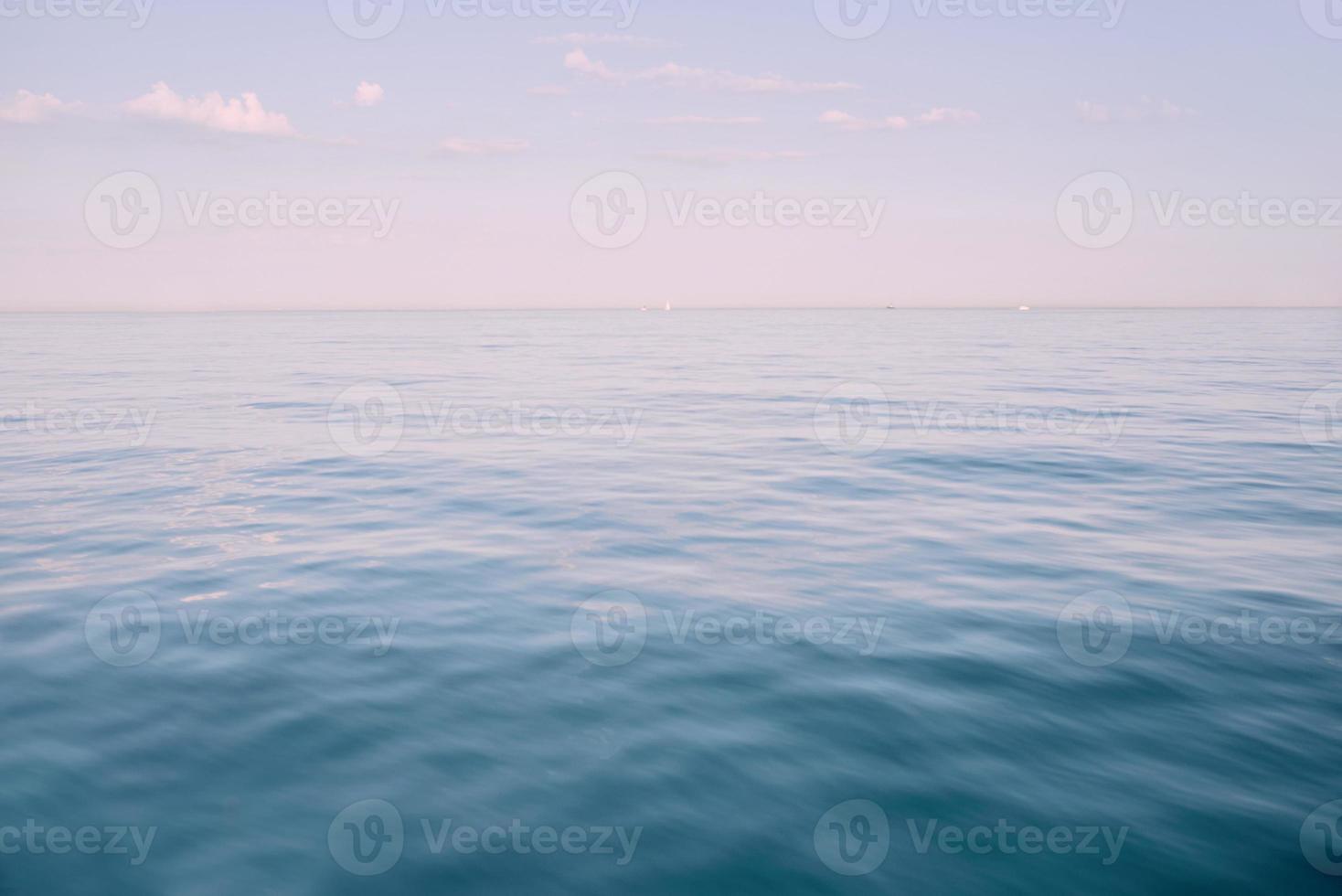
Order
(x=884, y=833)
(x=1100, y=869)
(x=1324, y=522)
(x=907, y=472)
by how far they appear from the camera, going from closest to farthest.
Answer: (x=1100, y=869) < (x=884, y=833) < (x=1324, y=522) < (x=907, y=472)

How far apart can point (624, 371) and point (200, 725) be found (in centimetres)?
3129

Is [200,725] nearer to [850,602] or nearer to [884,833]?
[884,833]

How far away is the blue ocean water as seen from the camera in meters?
4.54

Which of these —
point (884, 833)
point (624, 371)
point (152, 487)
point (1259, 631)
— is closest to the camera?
point (884, 833)

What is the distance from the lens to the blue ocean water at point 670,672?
14.9 feet

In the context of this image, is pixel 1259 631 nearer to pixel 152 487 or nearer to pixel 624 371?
pixel 152 487

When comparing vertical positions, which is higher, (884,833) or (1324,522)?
(1324,522)

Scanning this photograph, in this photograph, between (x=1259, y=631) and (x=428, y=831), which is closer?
(x=428, y=831)

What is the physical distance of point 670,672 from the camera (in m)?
6.68

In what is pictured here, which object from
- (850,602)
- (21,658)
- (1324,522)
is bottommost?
(21,658)

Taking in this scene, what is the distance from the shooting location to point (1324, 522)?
11062 mm

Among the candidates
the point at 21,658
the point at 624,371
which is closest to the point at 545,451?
the point at 21,658

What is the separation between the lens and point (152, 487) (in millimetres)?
13273

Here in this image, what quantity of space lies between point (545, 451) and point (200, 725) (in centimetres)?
1121
